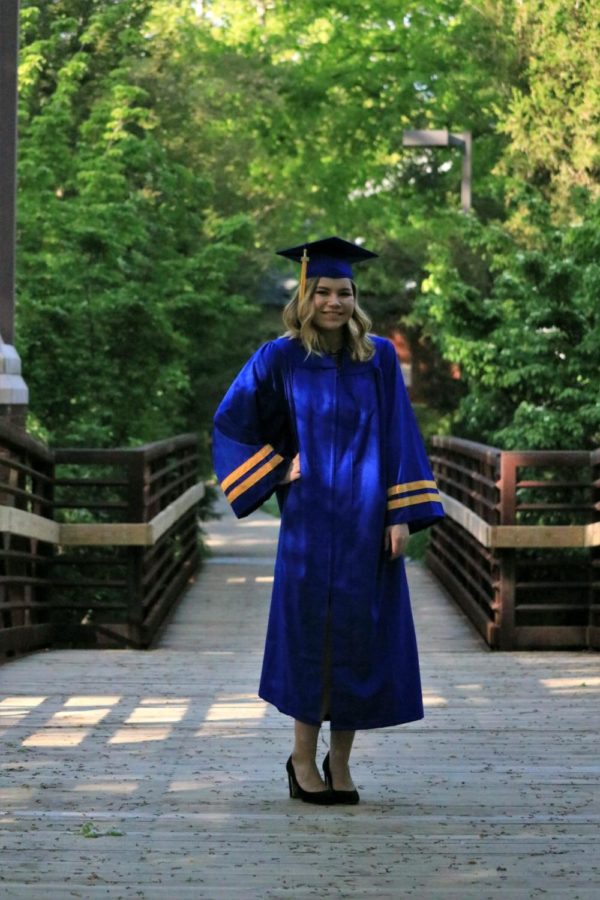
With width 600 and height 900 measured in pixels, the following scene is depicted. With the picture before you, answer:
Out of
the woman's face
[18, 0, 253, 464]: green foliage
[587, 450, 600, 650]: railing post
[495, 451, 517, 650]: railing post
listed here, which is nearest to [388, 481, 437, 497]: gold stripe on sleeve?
the woman's face

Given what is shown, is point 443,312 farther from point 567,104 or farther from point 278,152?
point 278,152

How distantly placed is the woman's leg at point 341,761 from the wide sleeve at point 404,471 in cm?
70

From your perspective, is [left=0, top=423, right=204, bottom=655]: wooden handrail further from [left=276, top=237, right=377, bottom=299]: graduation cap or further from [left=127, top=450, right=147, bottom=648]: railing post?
[left=276, top=237, right=377, bottom=299]: graduation cap

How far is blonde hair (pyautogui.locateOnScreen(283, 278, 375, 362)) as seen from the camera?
5.71 metres

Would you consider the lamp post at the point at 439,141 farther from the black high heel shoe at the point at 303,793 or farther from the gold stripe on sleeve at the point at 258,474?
the black high heel shoe at the point at 303,793

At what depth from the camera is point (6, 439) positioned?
948 centimetres

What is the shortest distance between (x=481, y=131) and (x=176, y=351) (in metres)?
10.8

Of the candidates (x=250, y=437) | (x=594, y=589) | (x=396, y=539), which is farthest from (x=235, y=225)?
(x=396, y=539)

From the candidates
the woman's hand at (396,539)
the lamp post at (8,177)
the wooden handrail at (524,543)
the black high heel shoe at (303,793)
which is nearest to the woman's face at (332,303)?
the woman's hand at (396,539)

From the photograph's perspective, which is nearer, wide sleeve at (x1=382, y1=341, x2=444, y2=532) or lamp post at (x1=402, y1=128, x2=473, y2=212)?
wide sleeve at (x1=382, y1=341, x2=444, y2=532)

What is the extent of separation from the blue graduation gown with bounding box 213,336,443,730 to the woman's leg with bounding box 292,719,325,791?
0.07 m

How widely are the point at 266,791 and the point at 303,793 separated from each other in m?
0.21

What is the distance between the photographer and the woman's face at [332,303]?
5.70 m

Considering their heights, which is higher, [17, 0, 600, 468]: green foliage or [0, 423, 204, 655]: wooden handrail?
[17, 0, 600, 468]: green foliage
